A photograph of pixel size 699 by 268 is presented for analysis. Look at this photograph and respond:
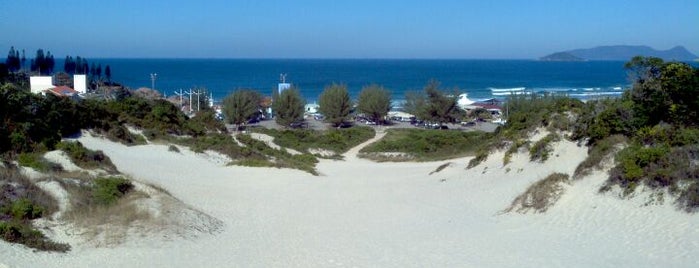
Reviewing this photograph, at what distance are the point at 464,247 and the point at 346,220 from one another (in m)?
4.26

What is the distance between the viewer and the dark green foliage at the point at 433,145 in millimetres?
35875

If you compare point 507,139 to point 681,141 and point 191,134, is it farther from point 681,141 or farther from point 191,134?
point 191,134

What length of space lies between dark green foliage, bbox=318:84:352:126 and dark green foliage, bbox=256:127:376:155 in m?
11.1

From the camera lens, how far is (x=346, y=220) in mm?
16562

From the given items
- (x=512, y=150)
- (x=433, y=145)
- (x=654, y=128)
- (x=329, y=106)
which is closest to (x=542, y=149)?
(x=512, y=150)

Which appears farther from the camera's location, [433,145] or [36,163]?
[433,145]

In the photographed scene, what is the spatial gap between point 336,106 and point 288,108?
4.23 m

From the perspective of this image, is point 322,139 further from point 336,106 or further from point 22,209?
point 22,209

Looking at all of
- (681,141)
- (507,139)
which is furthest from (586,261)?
(507,139)

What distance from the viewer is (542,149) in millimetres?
20719

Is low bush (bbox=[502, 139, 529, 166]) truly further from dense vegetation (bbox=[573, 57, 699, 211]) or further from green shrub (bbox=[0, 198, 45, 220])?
green shrub (bbox=[0, 198, 45, 220])

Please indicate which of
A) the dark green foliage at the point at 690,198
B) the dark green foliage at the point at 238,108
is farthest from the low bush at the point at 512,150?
the dark green foliage at the point at 238,108

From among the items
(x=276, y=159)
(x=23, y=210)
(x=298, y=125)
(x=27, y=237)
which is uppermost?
(x=23, y=210)

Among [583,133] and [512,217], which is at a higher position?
[583,133]
